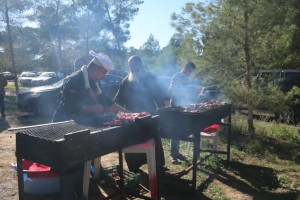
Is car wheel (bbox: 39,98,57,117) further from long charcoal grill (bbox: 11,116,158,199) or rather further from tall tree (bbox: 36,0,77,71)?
tall tree (bbox: 36,0,77,71)

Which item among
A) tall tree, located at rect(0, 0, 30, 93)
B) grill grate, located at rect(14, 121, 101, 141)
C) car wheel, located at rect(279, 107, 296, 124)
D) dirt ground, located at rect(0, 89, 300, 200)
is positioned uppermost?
tall tree, located at rect(0, 0, 30, 93)

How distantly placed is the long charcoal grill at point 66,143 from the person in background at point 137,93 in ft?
6.78

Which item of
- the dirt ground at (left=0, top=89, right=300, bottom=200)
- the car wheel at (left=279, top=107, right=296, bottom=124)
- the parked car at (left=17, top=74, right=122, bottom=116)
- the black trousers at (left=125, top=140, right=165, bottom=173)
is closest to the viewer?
the dirt ground at (left=0, top=89, right=300, bottom=200)

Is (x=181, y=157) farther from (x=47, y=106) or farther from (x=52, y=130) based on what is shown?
(x=47, y=106)

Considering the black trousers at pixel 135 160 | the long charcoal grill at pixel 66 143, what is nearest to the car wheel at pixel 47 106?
the black trousers at pixel 135 160

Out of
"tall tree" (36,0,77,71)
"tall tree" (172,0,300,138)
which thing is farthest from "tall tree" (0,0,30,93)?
"tall tree" (172,0,300,138)

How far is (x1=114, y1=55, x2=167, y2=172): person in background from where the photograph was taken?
548cm

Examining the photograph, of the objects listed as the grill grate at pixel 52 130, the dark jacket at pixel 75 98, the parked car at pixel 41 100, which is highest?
the dark jacket at pixel 75 98

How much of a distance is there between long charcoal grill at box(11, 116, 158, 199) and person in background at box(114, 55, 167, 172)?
6.78 feet

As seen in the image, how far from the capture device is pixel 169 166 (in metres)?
6.03

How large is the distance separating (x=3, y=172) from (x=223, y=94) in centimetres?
534

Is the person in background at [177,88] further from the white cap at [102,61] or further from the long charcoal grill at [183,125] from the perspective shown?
the white cap at [102,61]

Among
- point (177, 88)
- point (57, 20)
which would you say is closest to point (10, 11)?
point (57, 20)

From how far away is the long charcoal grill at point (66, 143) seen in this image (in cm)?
258
